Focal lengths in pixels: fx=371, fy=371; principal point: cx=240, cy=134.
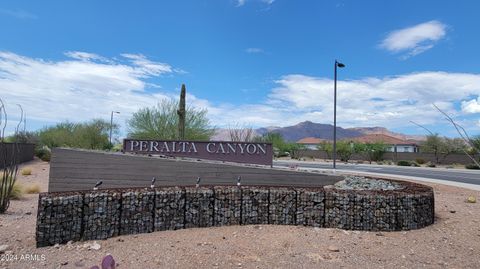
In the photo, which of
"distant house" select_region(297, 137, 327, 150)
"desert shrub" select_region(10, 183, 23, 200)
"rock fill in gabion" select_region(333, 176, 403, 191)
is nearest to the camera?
"rock fill in gabion" select_region(333, 176, 403, 191)

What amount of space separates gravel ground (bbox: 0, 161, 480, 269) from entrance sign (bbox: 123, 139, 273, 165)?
20.7ft

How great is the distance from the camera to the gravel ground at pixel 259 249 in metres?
5.08

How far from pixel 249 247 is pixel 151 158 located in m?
6.64

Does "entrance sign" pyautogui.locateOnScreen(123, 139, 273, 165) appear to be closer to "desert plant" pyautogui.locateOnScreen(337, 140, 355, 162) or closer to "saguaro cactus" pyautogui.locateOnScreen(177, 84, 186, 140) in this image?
"saguaro cactus" pyautogui.locateOnScreen(177, 84, 186, 140)

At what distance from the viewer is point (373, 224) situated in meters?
6.76

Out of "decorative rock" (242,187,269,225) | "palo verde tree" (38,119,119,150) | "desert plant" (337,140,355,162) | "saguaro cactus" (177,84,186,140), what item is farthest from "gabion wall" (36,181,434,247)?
"desert plant" (337,140,355,162)

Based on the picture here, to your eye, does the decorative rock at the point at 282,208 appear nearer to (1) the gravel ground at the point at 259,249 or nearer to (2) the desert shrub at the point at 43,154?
(1) the gravel ground at the point at 259,249

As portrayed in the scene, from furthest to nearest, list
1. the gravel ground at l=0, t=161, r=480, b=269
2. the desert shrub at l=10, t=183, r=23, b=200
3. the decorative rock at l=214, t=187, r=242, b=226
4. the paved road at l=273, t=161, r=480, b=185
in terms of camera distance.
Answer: the paved road at l=273, t=161, r=480, b=185 < the desert shrub at l=10, t=183, r=23, b=200 < the decorative rock at l=214, t=187, r=242, b=226 < the gravel ground at l=0, t=161, r=480, b=269

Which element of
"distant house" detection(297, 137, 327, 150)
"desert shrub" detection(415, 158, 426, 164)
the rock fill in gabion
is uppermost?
"distant house" detection(297, 137, 327, 150)

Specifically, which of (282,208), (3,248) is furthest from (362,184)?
(3,248)

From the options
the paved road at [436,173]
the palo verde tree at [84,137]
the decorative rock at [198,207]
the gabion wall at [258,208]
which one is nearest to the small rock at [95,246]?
the gabion wall at [258,208]

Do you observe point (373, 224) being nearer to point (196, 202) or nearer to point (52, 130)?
point (196, 202)

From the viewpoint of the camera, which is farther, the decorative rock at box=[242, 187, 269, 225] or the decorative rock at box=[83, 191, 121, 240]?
the decorative rock at box=[242, 187, 269, 225]

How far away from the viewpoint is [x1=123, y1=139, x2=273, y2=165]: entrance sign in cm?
1322
